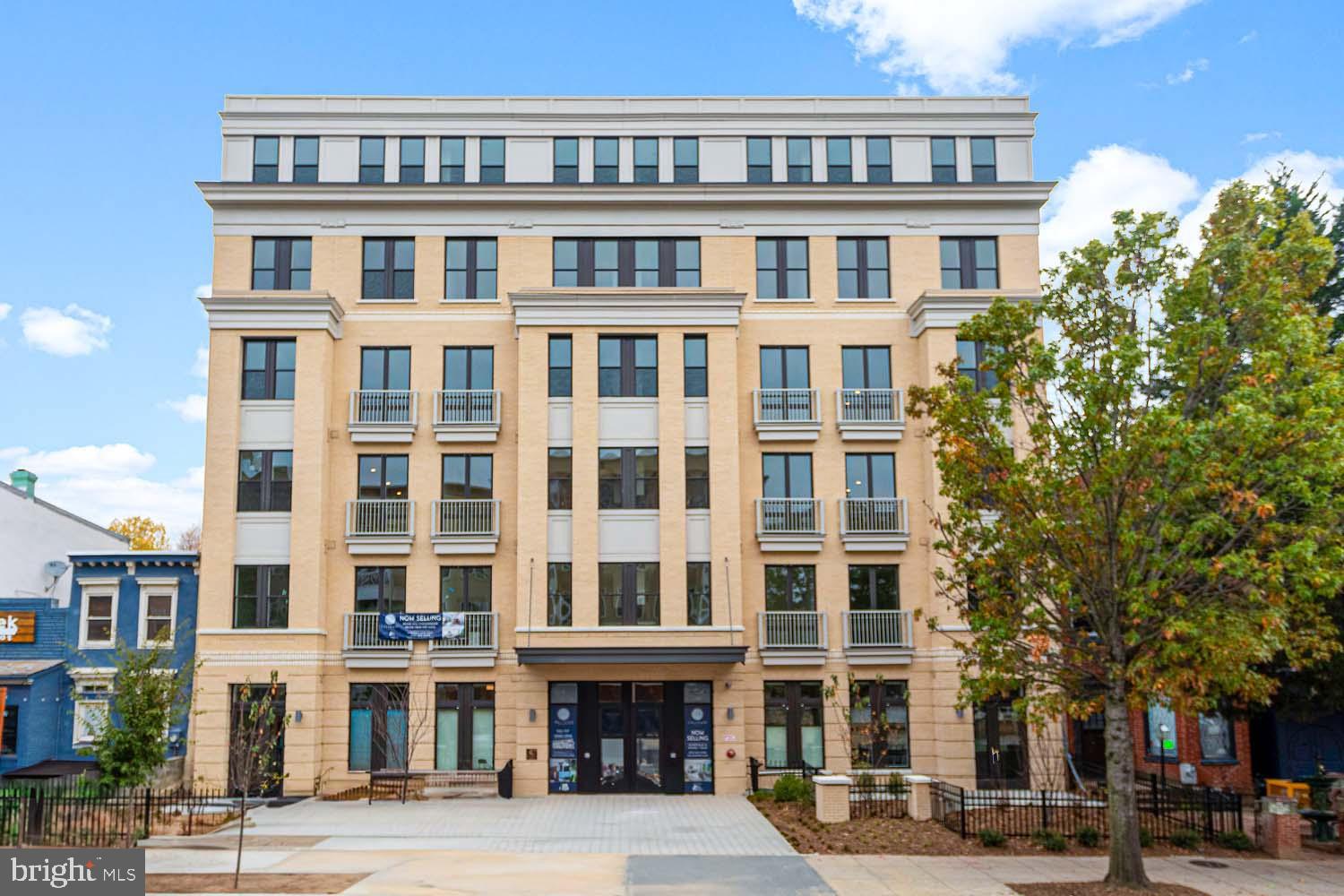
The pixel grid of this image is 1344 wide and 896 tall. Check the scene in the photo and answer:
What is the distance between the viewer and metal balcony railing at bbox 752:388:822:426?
3406cm

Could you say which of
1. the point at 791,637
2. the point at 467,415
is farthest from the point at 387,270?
the point at 791,637

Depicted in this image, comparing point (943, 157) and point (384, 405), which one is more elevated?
point (943, 157)

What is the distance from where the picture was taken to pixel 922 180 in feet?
116

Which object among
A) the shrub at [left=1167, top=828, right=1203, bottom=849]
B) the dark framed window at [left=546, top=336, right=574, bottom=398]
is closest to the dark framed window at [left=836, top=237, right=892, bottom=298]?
the dark framed window at [left=546, top=336, right=574, bottom=398]

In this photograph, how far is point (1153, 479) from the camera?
63.5 feet

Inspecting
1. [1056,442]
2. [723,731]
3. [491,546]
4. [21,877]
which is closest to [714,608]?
[723,731]

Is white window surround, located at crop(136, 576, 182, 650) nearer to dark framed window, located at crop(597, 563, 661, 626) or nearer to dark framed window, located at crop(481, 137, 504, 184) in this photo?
dark framed window, located at crop(597, 563, 661, 626)

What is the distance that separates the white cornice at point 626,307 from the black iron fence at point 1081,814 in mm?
14494

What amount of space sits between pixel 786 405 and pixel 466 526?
9954mm

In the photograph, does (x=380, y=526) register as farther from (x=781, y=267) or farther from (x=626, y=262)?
(x=781, y=267)

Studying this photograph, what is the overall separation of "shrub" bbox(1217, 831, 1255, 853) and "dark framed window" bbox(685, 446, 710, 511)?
50.4 feet

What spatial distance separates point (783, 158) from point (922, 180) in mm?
4313

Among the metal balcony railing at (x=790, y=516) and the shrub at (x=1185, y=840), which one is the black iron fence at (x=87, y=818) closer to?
the metal balcony railing at (x=790, y=516)

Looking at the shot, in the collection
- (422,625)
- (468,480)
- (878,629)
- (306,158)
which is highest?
(306,158)
